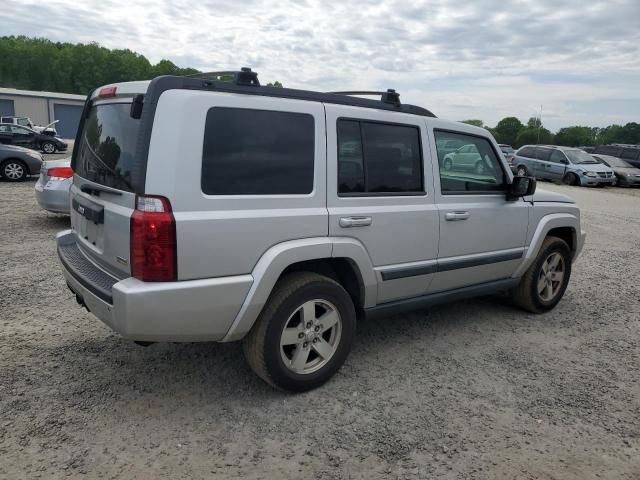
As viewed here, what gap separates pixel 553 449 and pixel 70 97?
62.3 metres

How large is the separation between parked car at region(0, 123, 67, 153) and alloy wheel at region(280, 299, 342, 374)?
2604cm

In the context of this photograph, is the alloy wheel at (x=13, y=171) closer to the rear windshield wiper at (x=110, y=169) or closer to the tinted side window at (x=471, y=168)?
the rear windshield wiper at (x=110, y=169)

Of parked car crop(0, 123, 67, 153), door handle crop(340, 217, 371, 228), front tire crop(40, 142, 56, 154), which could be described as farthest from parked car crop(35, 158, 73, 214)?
front tire crop(40, 142, 56, 154)

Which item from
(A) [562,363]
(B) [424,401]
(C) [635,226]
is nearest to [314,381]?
(B) [424,401]

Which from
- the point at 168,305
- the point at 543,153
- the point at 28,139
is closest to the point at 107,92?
the point at 168,305

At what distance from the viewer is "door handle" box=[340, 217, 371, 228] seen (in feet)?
11.0

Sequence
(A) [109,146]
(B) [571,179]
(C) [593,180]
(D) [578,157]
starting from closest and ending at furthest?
1. (A) [109,146]
2. (C) [593,180]
3. (B) [571,179]
4. (D) [578,157]

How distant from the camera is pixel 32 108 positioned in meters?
52.1

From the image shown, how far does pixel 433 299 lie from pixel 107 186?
8.27ft

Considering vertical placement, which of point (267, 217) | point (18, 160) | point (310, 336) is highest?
point (18, 160)

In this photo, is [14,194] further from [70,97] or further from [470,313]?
[70,97]

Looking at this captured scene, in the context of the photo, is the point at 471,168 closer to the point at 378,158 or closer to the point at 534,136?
the point at 378,158

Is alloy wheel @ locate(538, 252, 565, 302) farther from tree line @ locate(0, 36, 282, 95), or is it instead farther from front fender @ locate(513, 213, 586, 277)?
tree line @ locate(0, 36, 282, 95)

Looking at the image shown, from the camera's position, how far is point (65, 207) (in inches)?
304
